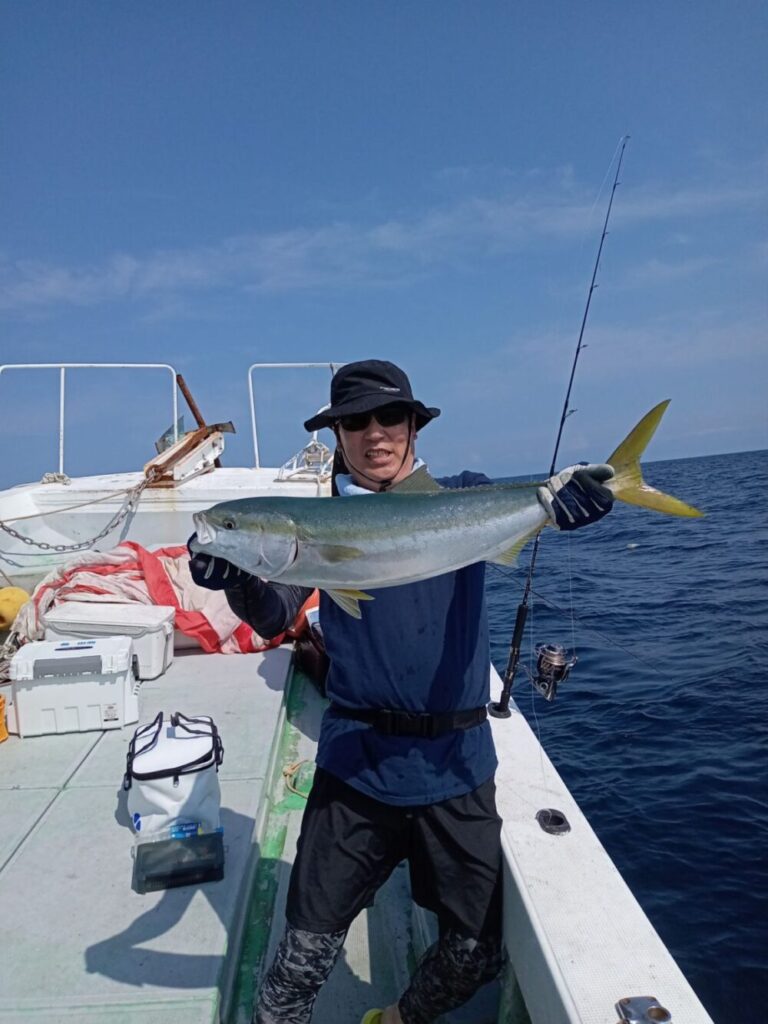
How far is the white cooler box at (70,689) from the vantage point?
499cm

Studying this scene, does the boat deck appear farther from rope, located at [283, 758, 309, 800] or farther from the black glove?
the black glove

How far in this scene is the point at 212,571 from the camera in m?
2.44

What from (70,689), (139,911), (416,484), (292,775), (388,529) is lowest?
(292,775)

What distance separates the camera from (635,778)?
658 centimetres

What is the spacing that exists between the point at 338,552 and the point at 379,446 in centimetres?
54

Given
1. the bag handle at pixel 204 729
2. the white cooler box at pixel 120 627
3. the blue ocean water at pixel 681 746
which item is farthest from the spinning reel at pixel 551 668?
the white cooler box at pixel 120 627

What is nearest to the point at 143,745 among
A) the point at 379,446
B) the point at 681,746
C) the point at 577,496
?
the point at 379,446

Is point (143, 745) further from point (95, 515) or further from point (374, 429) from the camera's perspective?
point (95, 515)

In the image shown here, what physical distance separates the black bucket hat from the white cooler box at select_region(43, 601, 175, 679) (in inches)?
163

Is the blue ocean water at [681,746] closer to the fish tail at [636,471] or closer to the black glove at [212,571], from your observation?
the fish tail at [636,471]

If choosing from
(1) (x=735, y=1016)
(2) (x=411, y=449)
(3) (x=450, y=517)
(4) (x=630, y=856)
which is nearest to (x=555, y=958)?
(3) (x=450, y=517)

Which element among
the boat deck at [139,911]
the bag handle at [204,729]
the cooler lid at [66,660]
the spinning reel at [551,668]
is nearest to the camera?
the boat deck at [139,911]

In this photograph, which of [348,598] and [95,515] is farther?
[95,515]

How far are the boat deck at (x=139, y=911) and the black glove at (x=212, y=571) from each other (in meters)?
1.83
